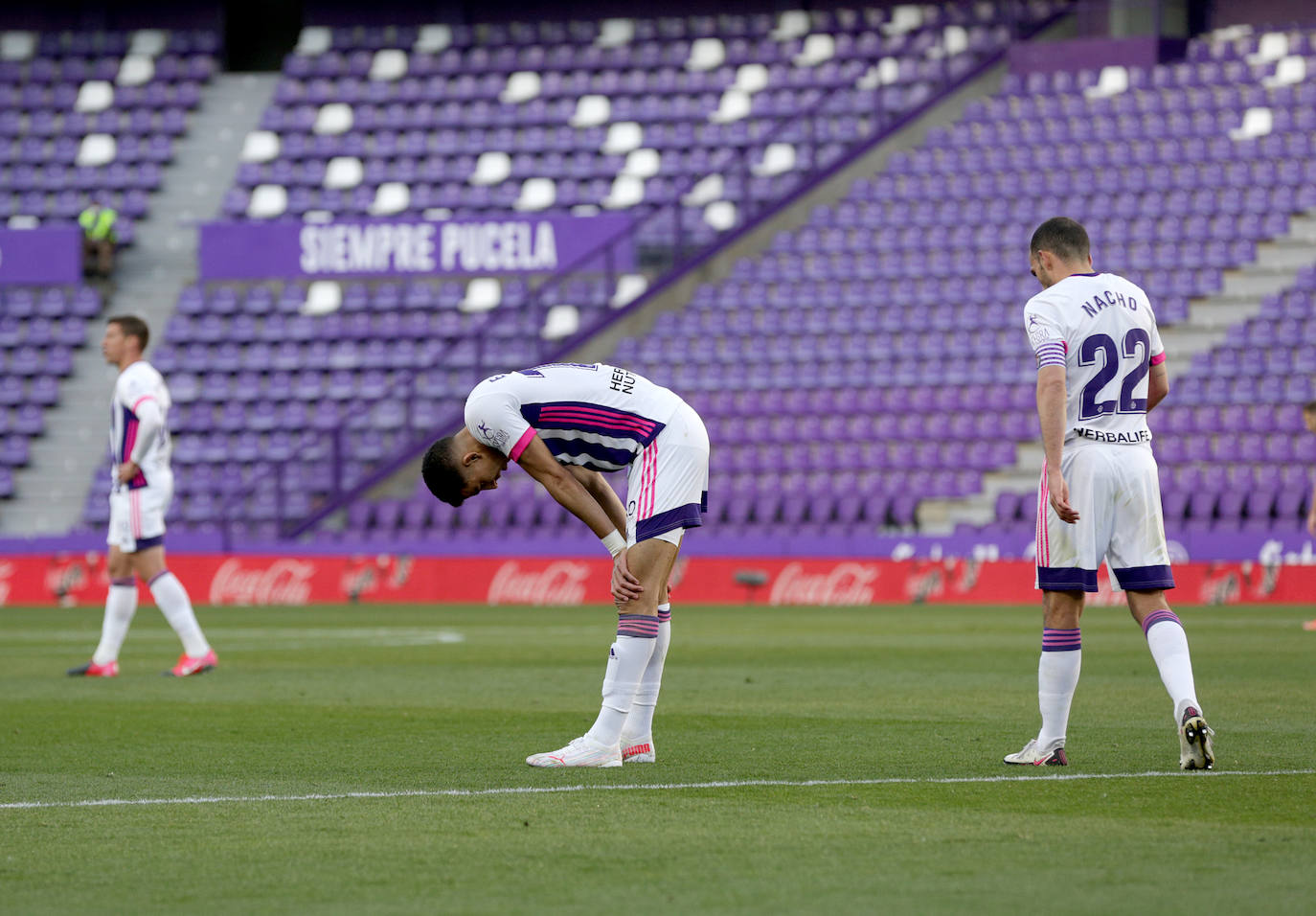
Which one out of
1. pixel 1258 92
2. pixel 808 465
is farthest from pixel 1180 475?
pixel 1258 92

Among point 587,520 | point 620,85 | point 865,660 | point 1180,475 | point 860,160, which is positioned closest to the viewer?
point 587,520

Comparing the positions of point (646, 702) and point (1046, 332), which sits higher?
point (1046, 332)

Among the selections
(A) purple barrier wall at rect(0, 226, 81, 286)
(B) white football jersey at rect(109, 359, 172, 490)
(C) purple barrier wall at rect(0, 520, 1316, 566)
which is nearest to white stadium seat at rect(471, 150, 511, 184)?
(A) purple barrier wall at rect(0, 226, 81, 286)

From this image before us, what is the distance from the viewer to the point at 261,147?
1503 inches

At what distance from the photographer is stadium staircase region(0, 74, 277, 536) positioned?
32812 millimetres

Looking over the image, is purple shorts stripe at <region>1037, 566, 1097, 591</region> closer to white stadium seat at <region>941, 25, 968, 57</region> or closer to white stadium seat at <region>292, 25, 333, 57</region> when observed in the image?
white stadium seat at <region>941, 25, 968, 57</region>

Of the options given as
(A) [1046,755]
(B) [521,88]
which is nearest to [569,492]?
(A) [1046,755]

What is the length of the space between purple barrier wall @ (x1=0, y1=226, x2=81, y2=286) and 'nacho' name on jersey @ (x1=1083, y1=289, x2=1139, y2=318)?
30414 millimetres

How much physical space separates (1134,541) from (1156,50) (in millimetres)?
27750

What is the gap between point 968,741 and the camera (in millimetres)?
9078

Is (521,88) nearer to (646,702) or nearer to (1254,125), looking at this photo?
(1254,125)

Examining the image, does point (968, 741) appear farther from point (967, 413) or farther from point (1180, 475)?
point (967, 413)

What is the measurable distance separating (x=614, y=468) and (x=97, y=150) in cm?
3252

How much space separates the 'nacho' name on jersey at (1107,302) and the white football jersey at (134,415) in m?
7.73
